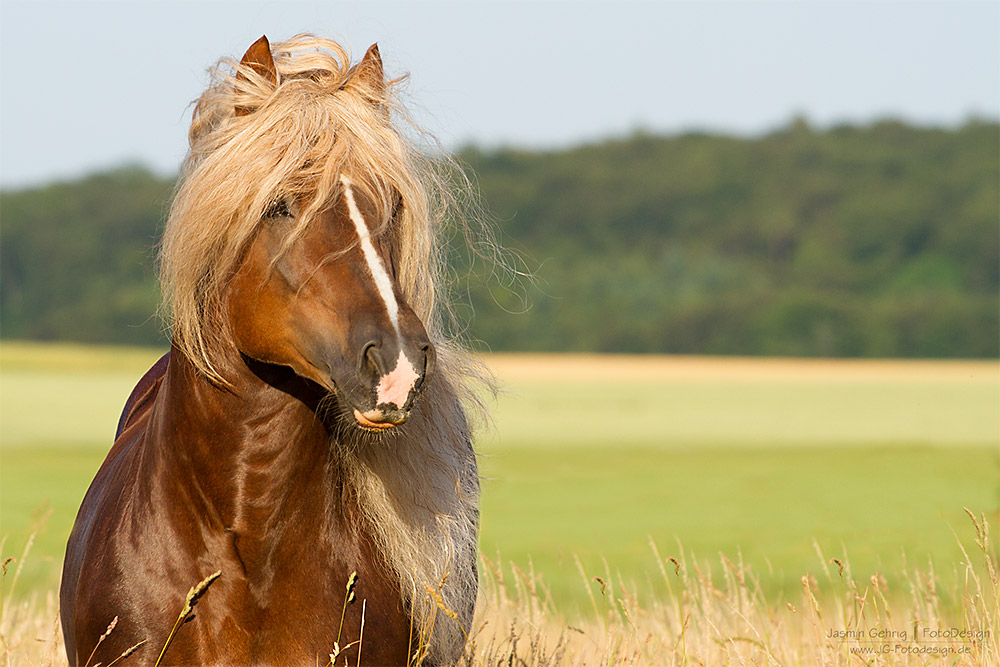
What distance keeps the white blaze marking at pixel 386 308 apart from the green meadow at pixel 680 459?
115 cm

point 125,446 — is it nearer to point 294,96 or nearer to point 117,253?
point 294,96

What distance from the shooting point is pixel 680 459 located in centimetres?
2434

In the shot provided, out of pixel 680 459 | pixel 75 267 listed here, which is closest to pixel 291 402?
pixel 680 459

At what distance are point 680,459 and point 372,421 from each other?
2234 centimetres

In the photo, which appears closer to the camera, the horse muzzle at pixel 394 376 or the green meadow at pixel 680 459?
the horse muzzle at pixel 394 376

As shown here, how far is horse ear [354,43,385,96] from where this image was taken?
3.14 m

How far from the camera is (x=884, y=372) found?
42125mm

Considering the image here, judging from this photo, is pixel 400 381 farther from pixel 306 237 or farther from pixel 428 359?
pixel 306 237

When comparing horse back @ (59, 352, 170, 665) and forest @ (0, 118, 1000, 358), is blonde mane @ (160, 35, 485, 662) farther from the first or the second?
forest @ (0, 118, 1000, 358)

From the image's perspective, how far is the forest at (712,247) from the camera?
163 feet

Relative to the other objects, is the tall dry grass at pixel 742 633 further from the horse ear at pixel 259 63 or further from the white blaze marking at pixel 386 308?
the horse ear at pixel 259 63

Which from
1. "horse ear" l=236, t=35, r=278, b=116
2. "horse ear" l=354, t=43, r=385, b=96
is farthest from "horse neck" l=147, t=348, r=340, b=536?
"horse ear" l=354, t=43, r=385, b=96

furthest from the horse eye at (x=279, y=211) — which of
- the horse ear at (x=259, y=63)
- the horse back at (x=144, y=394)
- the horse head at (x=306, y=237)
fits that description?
the horse back at (x=144, y=394)

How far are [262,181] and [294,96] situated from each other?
31 centimetres
